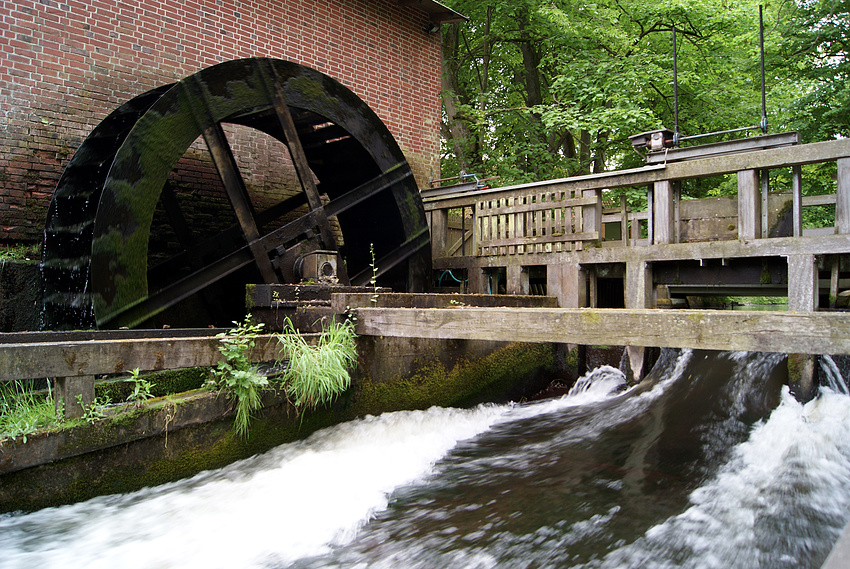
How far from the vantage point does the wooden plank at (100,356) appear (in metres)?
2.46

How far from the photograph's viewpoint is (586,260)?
5.91 metres

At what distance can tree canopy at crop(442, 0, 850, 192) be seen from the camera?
8.65m

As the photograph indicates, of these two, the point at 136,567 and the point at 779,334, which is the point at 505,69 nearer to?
the point at 779,334

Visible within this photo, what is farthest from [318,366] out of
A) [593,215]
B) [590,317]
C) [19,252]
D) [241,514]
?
[593,215]

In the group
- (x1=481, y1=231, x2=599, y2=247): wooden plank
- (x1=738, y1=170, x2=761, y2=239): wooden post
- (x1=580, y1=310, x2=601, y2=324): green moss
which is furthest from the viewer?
(x1=481, y1=231, x2=599, y2=247): wooden plank

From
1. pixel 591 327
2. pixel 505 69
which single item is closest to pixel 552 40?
pixel 505 69

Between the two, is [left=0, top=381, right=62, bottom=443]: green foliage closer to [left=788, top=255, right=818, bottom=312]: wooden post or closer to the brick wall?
the brick wall

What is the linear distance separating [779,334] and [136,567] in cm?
285

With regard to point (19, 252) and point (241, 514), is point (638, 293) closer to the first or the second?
point (241, 514)

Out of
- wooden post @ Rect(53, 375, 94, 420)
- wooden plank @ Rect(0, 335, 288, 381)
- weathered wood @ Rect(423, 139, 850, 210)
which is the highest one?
weathered wood @ Rect(423, 139, 850, 210)

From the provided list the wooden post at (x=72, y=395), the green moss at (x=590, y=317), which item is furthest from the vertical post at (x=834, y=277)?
the wooden post at (x=72, y=395)

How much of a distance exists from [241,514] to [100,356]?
3.31 ft

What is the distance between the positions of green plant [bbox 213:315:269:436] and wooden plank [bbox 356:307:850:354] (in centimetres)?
92

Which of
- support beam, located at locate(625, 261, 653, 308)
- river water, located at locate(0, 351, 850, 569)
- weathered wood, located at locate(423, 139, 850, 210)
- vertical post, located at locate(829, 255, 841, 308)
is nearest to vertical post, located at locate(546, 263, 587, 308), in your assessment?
support beam, located at locate(625, 261, 653, 308)
